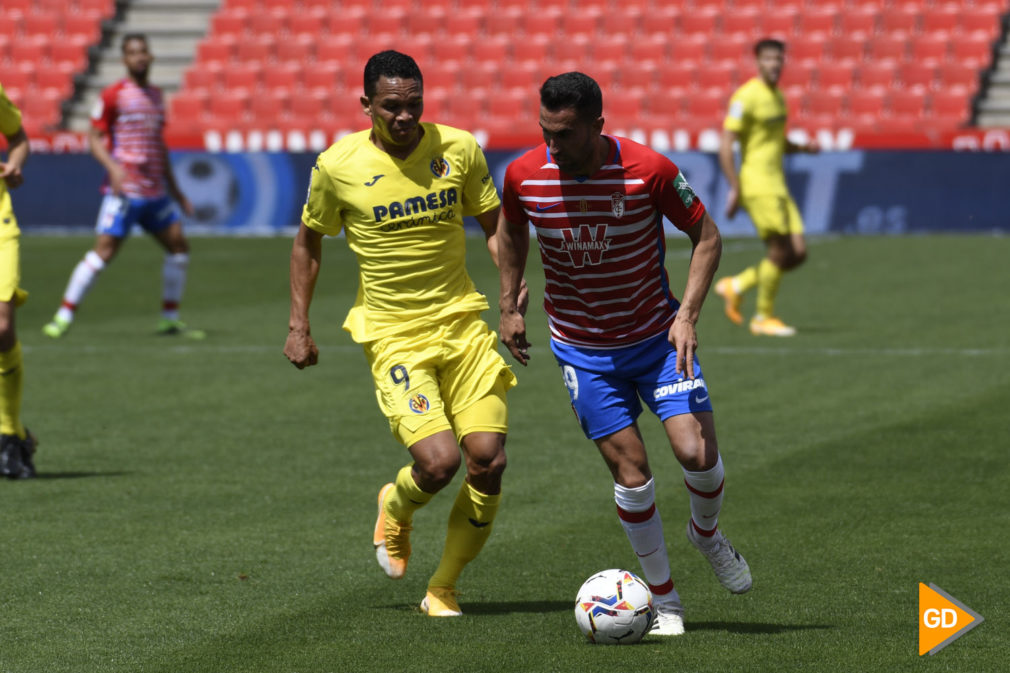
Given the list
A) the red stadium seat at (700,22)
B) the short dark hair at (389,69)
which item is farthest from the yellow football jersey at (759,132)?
the red stadium seat at (700,22)

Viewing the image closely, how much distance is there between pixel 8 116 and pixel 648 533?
14.2ft

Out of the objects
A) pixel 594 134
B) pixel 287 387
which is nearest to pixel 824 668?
pixel 594 134

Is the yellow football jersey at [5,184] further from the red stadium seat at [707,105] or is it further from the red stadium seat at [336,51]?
the red stadium seat at [336,51]

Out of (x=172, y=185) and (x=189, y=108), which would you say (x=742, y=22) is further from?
(x=172, y=185)

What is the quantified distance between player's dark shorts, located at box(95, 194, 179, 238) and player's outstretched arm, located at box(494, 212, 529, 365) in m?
8.99

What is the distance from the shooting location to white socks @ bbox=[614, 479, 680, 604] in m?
5.66

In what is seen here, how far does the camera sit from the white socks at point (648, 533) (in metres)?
5.66

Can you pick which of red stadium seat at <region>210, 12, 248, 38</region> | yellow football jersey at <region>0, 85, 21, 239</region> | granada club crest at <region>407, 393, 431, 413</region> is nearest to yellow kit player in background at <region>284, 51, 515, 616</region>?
granada club crest at <region>407, 393, 431, 413</region>

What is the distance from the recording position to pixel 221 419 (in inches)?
406

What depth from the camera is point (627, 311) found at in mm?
5707

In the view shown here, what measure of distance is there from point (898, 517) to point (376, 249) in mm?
2617

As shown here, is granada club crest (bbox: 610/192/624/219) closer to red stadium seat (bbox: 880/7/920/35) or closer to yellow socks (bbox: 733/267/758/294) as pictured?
yellow socks (bbox: 733/267/758/294)

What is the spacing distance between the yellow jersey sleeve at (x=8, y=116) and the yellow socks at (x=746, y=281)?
7385 millimetres

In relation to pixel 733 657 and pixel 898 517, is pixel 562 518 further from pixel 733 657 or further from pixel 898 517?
pixel 733 657
